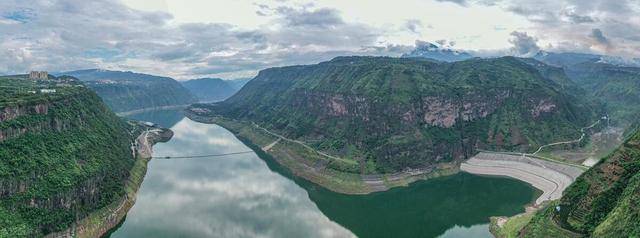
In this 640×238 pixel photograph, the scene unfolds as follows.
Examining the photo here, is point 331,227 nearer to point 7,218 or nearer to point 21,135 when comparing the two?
point 7,218

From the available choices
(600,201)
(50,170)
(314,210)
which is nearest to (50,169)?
(50,170)

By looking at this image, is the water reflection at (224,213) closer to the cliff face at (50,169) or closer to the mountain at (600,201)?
the cliff face at (50,169)

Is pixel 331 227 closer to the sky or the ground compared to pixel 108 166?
closer to the ground

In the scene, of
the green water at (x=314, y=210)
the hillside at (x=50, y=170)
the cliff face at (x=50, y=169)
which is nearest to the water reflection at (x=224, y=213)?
the green water at (x=314, y=210)

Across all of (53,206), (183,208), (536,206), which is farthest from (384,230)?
(53,206)

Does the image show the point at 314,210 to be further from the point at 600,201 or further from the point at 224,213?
the point at 600,201

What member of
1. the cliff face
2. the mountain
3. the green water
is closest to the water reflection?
the green water
